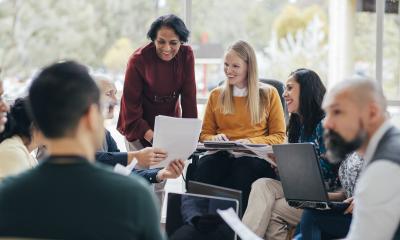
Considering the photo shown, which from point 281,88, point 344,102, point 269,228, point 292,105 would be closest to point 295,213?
point 269,228

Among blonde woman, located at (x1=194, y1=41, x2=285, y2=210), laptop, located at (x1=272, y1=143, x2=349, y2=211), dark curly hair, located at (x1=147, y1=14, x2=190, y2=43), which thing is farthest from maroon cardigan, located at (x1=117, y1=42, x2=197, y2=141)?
laptop, located at (x1=272, y1=143, x2=349, y2=211)

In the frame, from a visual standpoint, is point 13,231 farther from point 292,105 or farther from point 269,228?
point 292,105

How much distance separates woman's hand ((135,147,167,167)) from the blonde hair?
72 centimetres

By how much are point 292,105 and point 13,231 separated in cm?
267

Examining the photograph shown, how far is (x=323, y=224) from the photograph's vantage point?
3.54 metres

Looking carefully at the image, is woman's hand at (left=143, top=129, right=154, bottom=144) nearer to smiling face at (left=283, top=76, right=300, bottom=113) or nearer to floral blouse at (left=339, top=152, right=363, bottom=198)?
smiling face at (left=283, top=76, right=300, bottom=113)

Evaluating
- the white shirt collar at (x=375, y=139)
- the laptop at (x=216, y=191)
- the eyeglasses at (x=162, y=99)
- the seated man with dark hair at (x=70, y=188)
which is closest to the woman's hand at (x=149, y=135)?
the eyeglasses at (x=162, y=99)

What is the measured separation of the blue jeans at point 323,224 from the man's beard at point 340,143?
117 centimetres

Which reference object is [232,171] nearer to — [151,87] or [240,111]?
[240,111]

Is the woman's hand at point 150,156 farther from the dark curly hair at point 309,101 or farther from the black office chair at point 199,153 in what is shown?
the dark curly hair at point 309,101

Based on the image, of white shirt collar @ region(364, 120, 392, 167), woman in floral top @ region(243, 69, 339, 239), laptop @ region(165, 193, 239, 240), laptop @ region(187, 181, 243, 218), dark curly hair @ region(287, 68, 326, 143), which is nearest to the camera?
white shirt collar @ region(364, 120, 392, 167)

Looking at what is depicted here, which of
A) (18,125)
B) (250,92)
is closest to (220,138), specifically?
(250,92)

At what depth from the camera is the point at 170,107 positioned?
4352mm

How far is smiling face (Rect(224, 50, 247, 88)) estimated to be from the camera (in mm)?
4337
